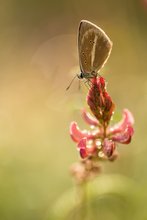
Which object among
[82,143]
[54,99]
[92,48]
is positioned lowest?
[82,143]

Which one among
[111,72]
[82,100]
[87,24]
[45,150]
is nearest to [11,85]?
[111,72]

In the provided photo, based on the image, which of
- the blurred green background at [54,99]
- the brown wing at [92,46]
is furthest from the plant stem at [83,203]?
the brown wing at [92,46]

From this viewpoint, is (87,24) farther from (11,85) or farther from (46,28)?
(46,28)

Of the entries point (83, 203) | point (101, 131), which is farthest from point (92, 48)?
point (83, 203)

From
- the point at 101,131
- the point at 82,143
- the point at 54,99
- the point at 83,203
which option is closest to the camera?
the point at 82,143

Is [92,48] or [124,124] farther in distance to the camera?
[124,124]

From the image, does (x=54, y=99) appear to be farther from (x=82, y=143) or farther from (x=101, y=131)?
(x=82, y=143)
